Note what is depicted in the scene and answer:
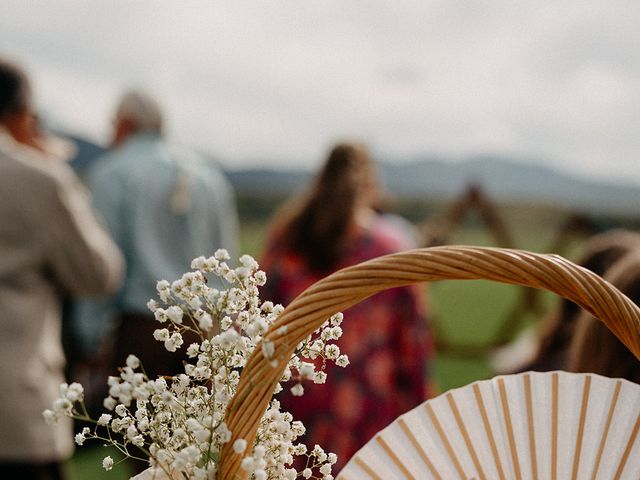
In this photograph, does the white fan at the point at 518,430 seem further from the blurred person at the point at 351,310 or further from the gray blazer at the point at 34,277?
the blurred person at the point at 351,310

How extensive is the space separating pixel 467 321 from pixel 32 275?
10.7 meters

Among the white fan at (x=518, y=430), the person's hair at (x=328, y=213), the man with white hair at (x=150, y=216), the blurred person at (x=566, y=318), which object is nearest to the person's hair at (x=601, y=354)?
the white fan at (x=518, y=430)

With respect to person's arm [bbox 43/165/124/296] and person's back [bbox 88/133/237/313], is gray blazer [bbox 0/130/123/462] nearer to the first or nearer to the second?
person's arm [bbox 43/165/124/296]

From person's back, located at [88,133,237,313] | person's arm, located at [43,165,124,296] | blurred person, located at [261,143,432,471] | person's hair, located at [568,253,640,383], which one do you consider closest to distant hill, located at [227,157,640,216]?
person's back, located at [88,133,237,313]

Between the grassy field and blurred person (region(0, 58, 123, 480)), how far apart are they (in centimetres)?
215

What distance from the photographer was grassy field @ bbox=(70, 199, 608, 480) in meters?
5.07

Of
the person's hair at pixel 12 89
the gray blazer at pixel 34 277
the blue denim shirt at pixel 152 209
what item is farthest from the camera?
the blue denim shirt at pixel 152 209

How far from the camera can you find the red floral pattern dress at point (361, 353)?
3.01m

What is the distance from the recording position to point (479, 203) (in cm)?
877

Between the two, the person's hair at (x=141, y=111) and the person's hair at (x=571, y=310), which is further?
the person's hair at (x=141, y=111)

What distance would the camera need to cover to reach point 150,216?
354 cm

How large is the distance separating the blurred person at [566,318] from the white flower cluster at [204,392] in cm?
184

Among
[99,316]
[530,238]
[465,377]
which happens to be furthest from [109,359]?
[530,238]

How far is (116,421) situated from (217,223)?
2935 mm
